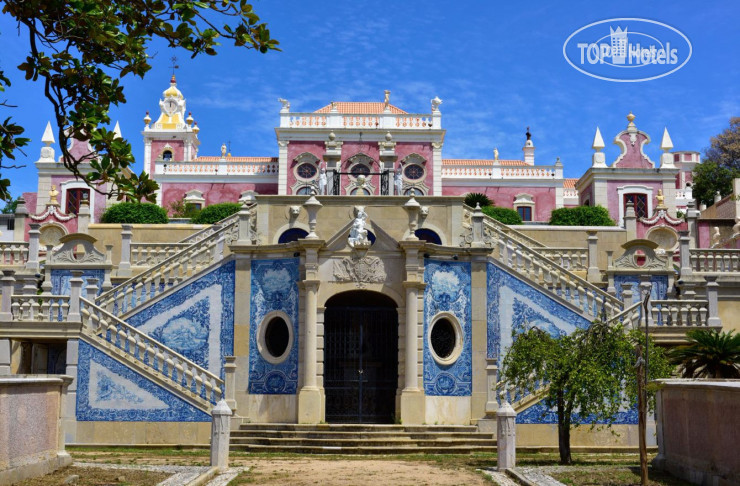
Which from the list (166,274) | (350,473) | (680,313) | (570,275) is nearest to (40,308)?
(166,274)

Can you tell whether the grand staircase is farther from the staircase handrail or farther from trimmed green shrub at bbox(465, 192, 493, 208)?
trimmed green shrub at bbox(465, 192, 493, 208)

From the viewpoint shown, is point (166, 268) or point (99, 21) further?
point (166, 268)

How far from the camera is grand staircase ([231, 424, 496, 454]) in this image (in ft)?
67.4

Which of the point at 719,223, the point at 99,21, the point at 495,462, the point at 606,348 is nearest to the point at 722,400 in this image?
the point at 606,348

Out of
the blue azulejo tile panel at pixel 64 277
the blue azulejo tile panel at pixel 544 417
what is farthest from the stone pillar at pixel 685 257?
the blue azulejo tile panel at pixel 64 277

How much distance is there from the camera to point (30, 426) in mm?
14531

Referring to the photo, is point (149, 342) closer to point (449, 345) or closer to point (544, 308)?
point (449, 345)

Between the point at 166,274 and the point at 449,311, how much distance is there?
7.09 m

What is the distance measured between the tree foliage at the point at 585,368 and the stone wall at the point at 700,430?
36.0 inches

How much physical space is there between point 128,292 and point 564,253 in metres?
12.3

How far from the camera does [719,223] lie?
36.6 metres

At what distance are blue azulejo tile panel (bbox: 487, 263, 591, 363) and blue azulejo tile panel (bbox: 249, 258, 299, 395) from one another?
15.2 ft

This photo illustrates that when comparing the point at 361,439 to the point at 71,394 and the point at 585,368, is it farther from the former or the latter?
the point at 71,394

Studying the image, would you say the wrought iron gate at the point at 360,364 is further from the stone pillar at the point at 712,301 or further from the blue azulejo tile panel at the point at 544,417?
the stone pillar at the point at 712,301
